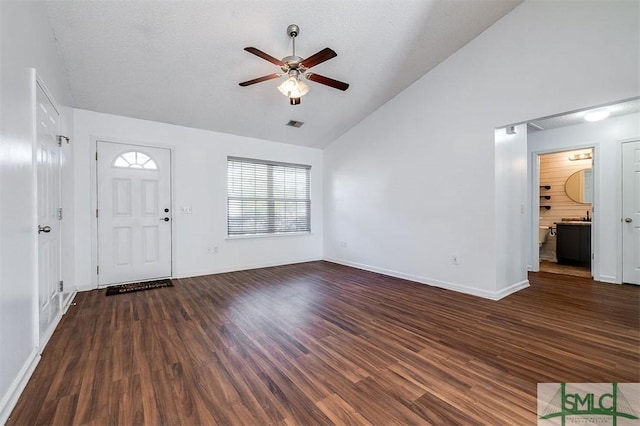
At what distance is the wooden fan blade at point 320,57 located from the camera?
2426mm

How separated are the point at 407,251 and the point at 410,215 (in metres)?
0.59

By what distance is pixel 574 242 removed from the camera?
206 inches

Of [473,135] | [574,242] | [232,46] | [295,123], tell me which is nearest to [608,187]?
[574,242]

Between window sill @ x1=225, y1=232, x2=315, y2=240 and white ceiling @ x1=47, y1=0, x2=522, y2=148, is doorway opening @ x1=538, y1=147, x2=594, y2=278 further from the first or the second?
window sill @ x1=225, y1=232, x2=315, y2=240

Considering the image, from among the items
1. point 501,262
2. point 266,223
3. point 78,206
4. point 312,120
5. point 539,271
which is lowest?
point 539,271

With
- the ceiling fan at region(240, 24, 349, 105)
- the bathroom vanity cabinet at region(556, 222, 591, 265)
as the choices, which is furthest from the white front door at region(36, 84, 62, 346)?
the bathroom vanity cabinet at region(556, 222, 591, 265)

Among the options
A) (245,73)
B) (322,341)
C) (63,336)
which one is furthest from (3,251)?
(245,73)

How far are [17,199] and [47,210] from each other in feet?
3.09

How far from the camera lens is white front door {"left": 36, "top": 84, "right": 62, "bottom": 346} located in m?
2.18

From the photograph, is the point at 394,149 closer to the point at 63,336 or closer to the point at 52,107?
the point at 52,107

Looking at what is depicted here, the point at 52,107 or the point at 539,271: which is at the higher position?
the point at 52,107

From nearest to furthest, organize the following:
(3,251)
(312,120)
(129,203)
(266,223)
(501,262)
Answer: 1. (3,251)
2. (501,262)
3. (129,203)
4. (312,120)
5. (266,223)

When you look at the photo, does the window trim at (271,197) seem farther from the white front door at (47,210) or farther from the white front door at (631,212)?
the white front door at (631,212)

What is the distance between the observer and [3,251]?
1.48 meters
